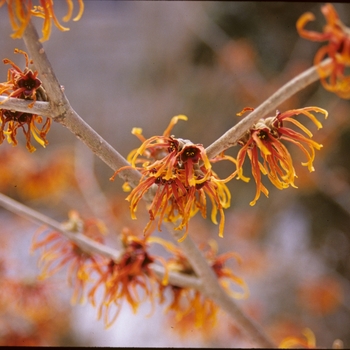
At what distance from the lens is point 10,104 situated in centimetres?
34

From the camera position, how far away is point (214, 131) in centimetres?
119

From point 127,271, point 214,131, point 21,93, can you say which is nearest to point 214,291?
point 127,271

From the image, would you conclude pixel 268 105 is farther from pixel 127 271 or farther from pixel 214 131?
Result: pixel 214 131

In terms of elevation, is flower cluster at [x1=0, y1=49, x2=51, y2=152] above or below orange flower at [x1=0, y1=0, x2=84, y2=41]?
below

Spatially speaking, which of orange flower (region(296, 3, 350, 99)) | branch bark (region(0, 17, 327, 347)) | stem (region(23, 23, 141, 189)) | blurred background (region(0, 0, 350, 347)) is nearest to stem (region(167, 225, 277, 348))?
branch bark (region(0, 17, 327, 347))

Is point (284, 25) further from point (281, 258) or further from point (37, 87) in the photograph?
point (37, 87)

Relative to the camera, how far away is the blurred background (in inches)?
49.2

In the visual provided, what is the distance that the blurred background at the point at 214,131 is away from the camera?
1.25m

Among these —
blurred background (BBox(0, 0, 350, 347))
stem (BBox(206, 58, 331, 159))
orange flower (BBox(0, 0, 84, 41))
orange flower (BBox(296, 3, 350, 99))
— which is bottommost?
blurred background (BBox(0, 0, 350, 347))

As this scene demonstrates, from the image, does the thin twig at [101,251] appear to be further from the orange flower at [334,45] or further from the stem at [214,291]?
the orange flower at [334,45]

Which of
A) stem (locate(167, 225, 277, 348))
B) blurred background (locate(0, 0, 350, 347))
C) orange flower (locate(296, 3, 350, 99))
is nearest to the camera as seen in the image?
orange flower (locate(296, 3, 350, 99))

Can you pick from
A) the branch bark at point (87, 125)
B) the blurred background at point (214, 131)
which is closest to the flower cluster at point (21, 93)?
the branch bark at point (87, 125)

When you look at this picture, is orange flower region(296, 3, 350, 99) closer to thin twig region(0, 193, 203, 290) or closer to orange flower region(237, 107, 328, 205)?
orange flower region(237, 107, 328, 205)

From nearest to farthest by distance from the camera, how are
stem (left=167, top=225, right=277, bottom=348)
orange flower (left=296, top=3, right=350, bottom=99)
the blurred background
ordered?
orange flower (left=296, top=3, right=350, bottom=99)
stem (left=167, top=225, right=277, bottom=348)
the blurred background
